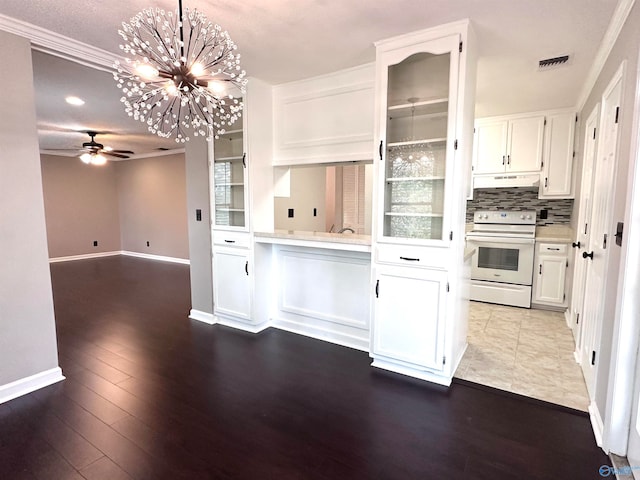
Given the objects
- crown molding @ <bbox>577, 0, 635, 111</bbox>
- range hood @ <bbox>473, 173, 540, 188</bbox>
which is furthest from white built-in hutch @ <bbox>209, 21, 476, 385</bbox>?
range hood @ <bbox>473, 173, 540, 188</bbox>

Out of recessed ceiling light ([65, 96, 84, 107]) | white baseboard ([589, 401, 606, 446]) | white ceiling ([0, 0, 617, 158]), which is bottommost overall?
white baseboard ([589, 401, 606, 446])

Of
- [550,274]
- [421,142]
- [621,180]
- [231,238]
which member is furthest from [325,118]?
[550,274]

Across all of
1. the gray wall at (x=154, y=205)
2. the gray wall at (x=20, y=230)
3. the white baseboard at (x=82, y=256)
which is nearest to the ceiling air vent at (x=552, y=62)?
the gray wall at (x=20, y=230)

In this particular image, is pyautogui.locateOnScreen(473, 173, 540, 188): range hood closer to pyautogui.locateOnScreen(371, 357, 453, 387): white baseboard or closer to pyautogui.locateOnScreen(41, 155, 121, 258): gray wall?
pyautogui.locateOnScreen(371, 357, 453, 387): white baseboard

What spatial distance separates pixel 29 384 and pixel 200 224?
1.96 metres

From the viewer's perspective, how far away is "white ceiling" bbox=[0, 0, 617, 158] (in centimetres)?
204

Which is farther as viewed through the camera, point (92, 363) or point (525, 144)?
point (525, 144)

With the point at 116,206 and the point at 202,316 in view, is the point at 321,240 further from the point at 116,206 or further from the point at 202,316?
the point at 116,206

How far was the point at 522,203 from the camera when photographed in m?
4.62

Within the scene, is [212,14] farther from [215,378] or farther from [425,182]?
[215,378]

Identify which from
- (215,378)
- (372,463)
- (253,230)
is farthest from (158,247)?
(372,463)

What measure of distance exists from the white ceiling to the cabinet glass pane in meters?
0.32

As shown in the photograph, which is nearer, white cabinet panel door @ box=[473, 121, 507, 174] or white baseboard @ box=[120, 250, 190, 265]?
white cabinet panel door @ box=[473, 121, 507, 174]

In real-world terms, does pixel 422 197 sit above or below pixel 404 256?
above
